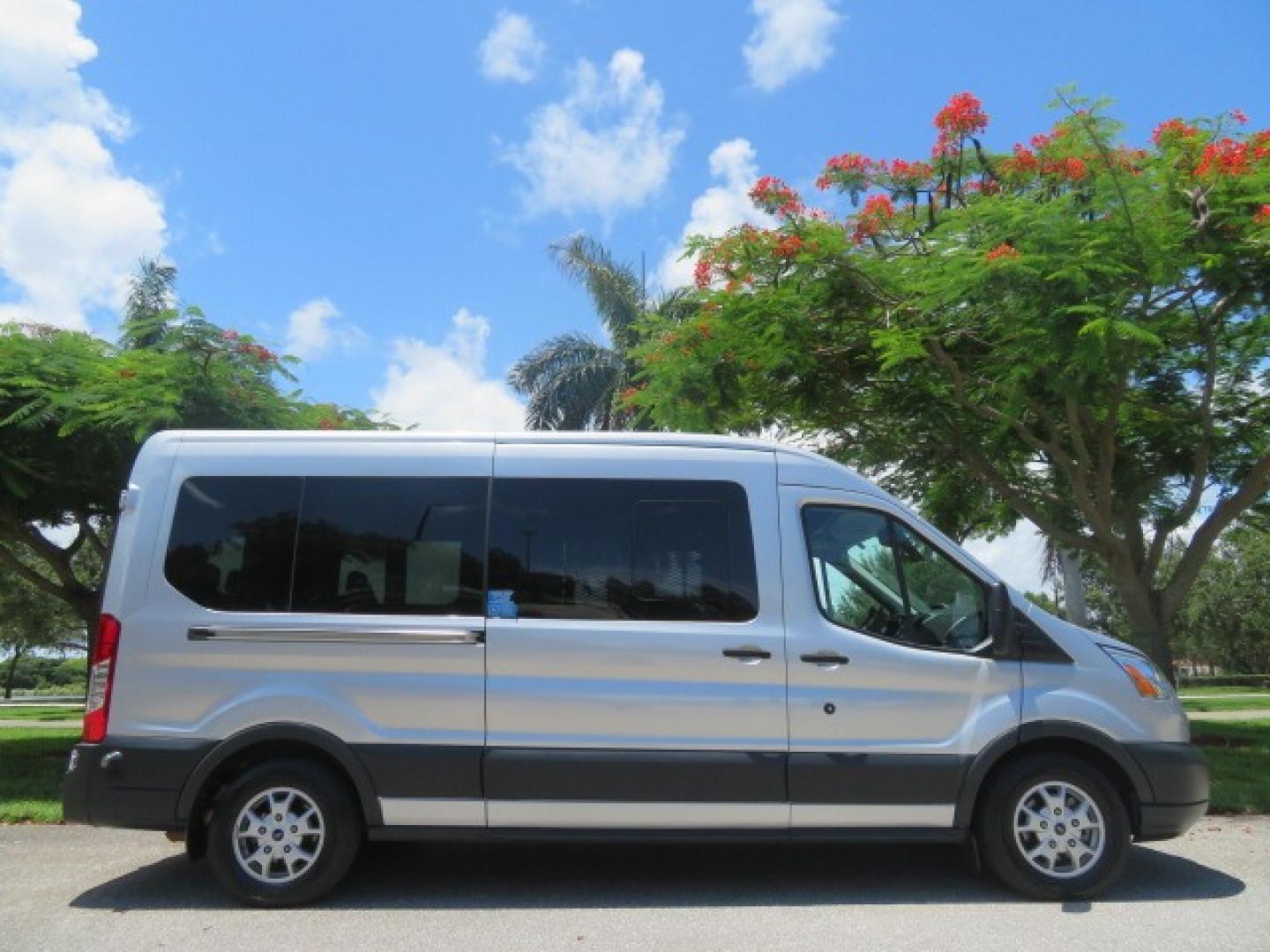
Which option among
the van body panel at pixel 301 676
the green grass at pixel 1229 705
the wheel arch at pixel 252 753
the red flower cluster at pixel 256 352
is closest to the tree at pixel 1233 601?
the green grass at pixel 1229 705

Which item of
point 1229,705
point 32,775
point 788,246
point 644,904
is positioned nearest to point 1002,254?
point 788,246

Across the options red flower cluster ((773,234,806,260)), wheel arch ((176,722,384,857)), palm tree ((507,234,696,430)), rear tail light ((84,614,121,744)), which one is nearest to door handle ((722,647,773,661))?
wheel arch ((176,722,384,857))

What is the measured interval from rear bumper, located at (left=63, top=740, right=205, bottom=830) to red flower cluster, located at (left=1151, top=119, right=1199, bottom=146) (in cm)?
992

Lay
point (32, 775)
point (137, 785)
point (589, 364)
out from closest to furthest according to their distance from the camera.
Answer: point (137, 785), point (32, 775), point (589, 364)

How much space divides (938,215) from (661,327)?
3.49 m

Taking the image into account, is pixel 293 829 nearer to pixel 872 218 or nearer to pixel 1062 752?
pixel 1062 752

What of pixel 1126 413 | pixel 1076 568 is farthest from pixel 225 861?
pixel 1076 568

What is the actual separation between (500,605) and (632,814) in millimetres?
1298

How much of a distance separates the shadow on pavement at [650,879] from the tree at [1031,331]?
4554mm

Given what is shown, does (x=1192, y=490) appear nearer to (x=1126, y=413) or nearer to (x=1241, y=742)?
(x=1126, y=413)

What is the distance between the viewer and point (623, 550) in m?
5.94

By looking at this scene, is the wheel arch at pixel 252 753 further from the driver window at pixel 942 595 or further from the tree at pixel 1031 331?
the tree at pixel 1031 331

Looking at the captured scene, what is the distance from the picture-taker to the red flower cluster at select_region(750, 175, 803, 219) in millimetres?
11484

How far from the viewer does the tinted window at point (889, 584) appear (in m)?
5.93
